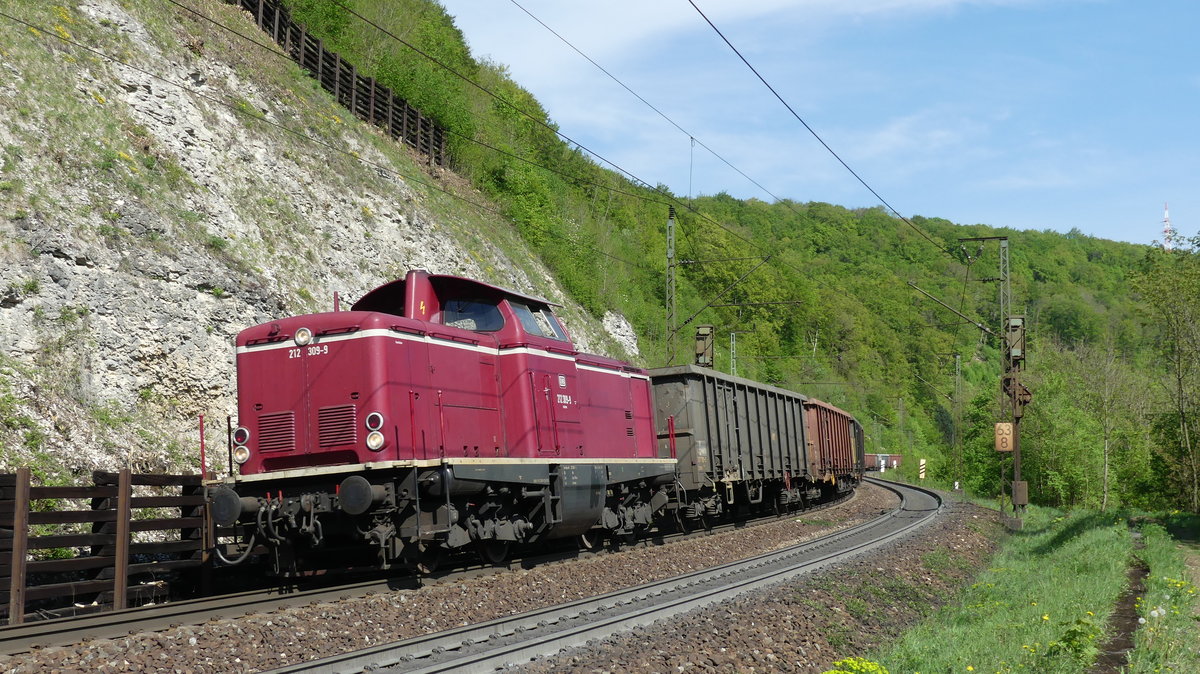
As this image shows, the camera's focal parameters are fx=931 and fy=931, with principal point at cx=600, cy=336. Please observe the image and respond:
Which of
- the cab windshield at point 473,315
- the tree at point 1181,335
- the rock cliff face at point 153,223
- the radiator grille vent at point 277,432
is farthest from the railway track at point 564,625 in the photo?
the tree at point 1181,335

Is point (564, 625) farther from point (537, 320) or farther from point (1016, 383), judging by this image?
point (1016, 383)

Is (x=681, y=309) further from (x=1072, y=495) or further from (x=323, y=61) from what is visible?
(x=323, y=61)

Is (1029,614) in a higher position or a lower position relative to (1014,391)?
lower

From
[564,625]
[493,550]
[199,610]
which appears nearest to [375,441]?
[199,610]

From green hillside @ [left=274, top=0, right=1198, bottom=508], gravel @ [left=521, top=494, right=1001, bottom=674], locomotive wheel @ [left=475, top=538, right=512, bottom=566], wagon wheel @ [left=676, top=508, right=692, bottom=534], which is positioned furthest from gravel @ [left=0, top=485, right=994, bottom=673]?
green hillside @ [left=274, top=0, right=1198, bottom=508]

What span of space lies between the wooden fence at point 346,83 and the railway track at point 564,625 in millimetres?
20912

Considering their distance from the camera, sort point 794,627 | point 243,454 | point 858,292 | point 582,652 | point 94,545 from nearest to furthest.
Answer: point 582,652 < point 794,627 < point 94,545 < point 243,454 < point 858,292

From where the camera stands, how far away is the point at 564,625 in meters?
9.22

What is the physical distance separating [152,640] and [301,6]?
27.5 m

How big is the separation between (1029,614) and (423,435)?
7262 mm

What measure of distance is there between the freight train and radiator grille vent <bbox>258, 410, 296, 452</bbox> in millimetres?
17

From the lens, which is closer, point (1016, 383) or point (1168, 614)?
point (1168, 614)

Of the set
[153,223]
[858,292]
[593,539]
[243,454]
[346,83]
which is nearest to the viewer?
[243,454]

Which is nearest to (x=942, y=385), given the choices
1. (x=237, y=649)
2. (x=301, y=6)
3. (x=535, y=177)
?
(x=535, y=177)
